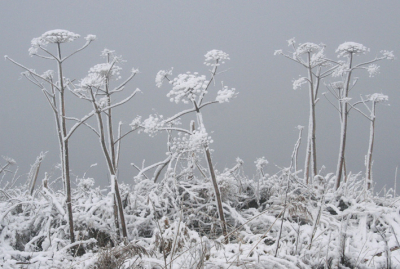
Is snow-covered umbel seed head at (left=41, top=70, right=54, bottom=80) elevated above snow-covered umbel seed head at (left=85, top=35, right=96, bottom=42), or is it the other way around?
snow-covered umbel seed head at (left=85, top=35, right=96, bottom=42)

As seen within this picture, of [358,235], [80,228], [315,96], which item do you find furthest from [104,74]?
[315,96]

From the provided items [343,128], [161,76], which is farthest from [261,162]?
[161,76]

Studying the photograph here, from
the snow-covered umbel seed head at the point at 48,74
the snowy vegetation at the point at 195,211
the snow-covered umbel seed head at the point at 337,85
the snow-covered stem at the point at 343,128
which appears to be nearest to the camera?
the snowy vegetation at the point at 195,211

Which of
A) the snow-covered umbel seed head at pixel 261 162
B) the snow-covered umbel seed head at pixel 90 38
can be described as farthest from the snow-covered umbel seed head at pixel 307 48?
the snow-covered umbel seed head at pixel 90 38

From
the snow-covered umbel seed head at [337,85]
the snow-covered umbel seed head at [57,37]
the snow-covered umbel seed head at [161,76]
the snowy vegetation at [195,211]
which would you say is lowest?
the snowy vegetation at [195,211]

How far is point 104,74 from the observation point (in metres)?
3.46

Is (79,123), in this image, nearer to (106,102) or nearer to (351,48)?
(106,102)

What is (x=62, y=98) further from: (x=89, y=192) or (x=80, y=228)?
(x=89, y=192)

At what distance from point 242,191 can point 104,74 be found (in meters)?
2.45

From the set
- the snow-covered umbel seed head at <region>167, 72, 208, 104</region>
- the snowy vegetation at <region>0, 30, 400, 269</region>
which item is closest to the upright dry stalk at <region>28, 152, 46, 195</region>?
the snowy vegetation at <region>0, 30, 400, 269</region>

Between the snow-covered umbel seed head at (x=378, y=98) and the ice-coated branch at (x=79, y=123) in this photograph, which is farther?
the snow-covered umbel seed head at (x=378, y=98)

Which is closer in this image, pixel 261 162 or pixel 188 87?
pixel 188 87

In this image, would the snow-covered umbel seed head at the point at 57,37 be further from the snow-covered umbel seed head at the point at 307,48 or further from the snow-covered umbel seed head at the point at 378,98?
the snow-covered umbel seed head at the point at 378,98

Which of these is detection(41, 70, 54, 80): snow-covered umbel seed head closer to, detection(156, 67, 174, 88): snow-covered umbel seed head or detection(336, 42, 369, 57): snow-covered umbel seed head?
detection(156, 67, 174, 88): snow-covered umbel seed head
